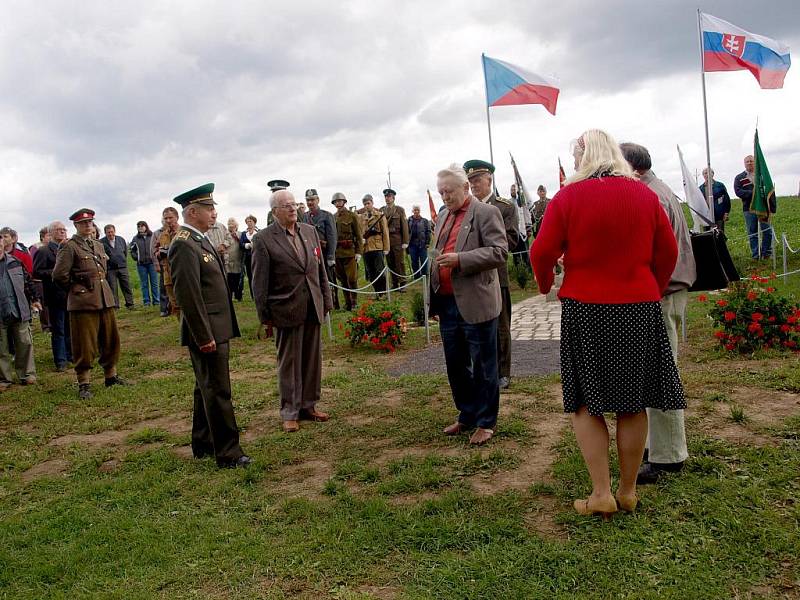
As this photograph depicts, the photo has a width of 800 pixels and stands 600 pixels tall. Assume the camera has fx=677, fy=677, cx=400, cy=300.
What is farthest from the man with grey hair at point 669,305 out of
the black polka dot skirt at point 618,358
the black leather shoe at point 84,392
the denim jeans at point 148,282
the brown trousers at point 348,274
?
the denim jeans at point 148,282

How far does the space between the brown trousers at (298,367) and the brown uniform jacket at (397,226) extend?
10.4 m

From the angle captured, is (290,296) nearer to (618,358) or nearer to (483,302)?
(483,302)

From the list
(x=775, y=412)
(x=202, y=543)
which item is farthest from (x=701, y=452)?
(x=202, y=543)

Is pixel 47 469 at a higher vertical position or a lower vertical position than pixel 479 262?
lower

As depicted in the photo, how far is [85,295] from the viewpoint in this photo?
840 centimetres

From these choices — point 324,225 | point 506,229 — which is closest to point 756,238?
point 324,225

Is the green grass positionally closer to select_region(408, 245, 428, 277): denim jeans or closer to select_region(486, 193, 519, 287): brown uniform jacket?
select_region(486, 193, 519, 287): brown uniform jacket

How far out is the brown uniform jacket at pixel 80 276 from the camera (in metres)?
8.30

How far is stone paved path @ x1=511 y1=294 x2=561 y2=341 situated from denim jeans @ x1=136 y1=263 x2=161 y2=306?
9.65 m

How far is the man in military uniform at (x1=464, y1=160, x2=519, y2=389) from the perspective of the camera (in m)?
6.38

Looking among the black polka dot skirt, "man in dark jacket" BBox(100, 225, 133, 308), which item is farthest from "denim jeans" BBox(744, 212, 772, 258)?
"man in dark jacket" BBox(100, 225, 133, 308)

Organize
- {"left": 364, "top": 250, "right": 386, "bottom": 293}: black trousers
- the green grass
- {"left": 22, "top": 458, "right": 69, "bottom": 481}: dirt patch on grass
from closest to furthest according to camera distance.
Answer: the green grass, {"left": 22, "top": 458, "right": 69, "bottom": 481}: dirt patch on grass, {"left": 364, "top": 250, "right": 386, "bottom": 293}: black trousers

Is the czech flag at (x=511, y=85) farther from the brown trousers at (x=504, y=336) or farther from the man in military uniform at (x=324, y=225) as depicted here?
the brown trousers at (x=504, y=336)

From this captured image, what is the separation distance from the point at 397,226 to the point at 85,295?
367 inches
